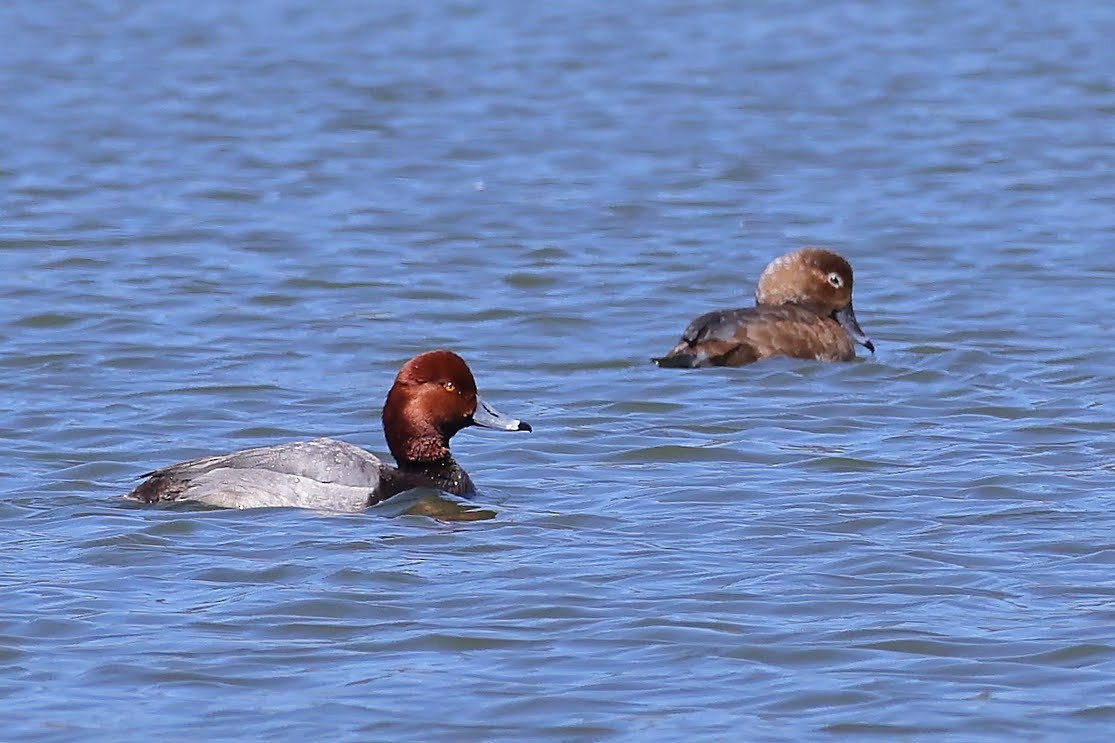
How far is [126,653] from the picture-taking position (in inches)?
280

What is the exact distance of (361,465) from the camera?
9.34 m

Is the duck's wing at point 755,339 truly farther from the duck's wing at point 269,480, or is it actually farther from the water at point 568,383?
the duck's wing at point 269,480

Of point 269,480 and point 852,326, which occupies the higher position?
point 269,480

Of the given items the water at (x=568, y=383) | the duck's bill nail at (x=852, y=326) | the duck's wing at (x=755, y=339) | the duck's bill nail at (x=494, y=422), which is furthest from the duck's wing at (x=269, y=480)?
the duck's bill nail at (x=852, y=326)

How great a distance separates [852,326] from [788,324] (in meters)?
0.68

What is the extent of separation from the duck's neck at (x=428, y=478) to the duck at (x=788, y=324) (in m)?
2.65

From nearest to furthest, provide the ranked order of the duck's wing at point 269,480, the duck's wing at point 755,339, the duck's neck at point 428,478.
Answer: the duck's wing at point 269,480, the duck's neck at point 428,478, the duck's wing at point 755,339

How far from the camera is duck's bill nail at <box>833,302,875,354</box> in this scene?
1253 centimetres

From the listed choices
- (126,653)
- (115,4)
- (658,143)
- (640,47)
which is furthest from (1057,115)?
(126,653)

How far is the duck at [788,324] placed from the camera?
12023 mm

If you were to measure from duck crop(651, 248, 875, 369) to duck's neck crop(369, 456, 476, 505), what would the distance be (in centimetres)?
265

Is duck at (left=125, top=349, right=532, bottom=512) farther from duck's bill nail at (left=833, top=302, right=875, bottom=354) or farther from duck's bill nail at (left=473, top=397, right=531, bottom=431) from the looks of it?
duck's bill nail at (left=833, top=302, right=875, bottom=354)

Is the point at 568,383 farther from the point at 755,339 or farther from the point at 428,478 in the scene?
the point at 428,478

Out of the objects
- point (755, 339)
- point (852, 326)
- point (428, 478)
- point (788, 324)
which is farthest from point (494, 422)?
point (852, 326)
